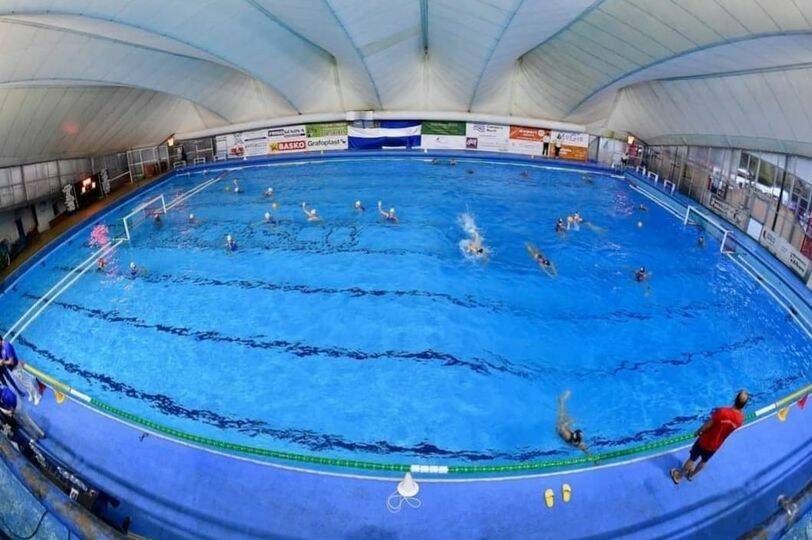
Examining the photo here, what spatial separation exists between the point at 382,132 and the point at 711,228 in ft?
57.4

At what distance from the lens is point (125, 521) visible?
6.41 meters

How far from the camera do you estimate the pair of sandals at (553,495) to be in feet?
22.2

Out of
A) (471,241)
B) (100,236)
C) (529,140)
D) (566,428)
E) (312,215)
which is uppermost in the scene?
(529,140)

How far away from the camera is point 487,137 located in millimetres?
28953

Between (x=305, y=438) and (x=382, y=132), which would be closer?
(x=305, y=438)

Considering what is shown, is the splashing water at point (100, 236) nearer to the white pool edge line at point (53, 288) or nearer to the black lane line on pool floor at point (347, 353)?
the white pool edge line at point (53, 288)

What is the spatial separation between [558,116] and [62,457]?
25473 mm

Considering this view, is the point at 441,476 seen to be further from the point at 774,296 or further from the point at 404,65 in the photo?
the point at 404,65

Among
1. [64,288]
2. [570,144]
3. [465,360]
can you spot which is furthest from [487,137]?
[64,288]

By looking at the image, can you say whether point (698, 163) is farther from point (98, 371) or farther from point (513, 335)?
point (98, 371)

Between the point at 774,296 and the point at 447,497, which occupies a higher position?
the point at 774,296

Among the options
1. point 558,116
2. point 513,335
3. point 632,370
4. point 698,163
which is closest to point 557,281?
point 513,335

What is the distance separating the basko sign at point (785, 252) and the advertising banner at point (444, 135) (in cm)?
1670

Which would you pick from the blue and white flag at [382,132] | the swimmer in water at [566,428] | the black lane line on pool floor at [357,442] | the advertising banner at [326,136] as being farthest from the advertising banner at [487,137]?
the black lane line on pool floor at [357,442]
